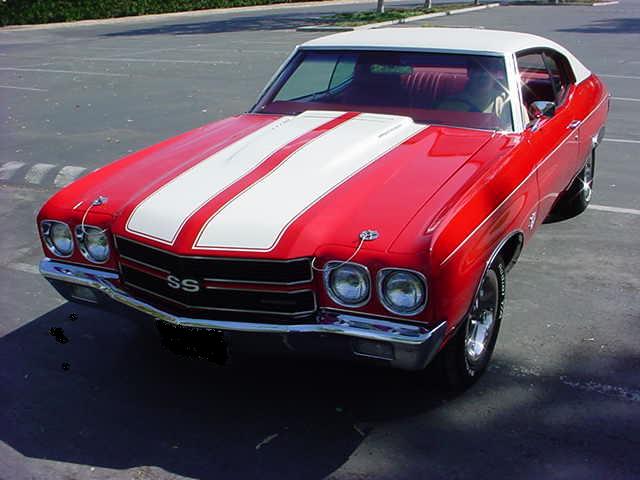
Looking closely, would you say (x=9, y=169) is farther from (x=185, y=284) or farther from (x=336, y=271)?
(x=336, y=271)

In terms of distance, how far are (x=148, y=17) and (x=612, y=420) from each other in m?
29.8

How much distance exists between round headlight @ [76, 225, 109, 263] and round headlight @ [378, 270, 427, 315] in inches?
55.7

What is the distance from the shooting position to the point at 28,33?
2656cm

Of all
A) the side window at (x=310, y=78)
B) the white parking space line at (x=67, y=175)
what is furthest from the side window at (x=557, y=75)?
the white parking space line at (x=67, y=175)

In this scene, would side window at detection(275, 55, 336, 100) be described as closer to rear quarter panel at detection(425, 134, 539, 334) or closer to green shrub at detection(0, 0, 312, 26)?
rear quarter panel at detection(425, 134, 539, 334)

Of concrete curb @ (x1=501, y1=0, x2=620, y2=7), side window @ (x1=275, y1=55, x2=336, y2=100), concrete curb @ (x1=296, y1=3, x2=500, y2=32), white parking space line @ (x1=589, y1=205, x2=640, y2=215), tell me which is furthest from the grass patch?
side window @ (x1=275, y1=55, x2=336, y2=100)

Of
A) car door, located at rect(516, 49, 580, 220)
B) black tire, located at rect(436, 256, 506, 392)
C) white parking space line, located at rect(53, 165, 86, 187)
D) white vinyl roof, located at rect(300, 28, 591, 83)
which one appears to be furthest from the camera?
white parking space line, located at rect(53, 165, 86, 187)

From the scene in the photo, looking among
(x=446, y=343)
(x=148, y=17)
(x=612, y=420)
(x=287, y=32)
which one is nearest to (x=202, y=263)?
(x=446, y=343)

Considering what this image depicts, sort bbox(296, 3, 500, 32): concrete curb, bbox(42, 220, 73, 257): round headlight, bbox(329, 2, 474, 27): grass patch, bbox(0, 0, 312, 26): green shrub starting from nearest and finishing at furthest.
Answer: bbox(42, 220, 73, 257): round headlight
bbox(296, 3, 500, 32): concrete curb
bbox(329, 2, 474, 27): grass patch
bbox(0, 0, 312, 26): green shrub

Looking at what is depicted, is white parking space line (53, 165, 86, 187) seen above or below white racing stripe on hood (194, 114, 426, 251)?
below

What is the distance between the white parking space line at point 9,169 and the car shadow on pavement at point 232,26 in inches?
644

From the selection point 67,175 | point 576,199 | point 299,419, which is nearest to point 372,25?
point 67,175

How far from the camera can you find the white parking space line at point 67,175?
805cm

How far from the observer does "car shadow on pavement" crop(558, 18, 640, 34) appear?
2139 centimetres
